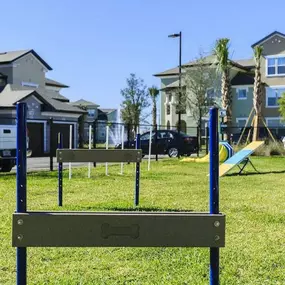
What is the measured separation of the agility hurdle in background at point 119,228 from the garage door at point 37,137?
31.1m

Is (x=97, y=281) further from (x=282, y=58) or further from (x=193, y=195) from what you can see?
(x=282, y=58)

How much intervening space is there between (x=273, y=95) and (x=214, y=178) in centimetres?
4699

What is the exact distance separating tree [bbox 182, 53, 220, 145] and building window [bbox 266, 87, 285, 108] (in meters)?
4.95

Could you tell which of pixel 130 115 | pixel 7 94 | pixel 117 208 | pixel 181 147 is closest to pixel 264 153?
pixel 181 147

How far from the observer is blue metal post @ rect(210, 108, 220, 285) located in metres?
2.85

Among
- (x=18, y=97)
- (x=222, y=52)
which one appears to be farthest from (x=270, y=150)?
(x=18, y=97)

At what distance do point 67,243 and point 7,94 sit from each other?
3419 centimetres

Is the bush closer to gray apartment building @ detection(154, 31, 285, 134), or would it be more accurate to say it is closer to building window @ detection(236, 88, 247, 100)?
gray apartment building @ detection(154, 31, 285, 134)

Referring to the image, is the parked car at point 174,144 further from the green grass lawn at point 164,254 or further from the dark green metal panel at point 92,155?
the dark green metal panel at point 92,155

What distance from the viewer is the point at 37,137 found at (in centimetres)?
3428

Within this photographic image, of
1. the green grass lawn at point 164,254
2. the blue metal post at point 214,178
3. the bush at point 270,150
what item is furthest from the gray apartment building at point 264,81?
the blue metal post at point 214,178

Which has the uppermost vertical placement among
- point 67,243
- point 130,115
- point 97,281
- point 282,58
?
point 282,58

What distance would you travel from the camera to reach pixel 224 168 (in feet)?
51.8

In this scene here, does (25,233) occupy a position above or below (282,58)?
below
